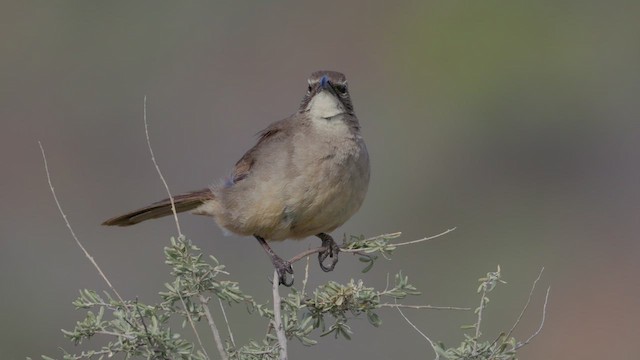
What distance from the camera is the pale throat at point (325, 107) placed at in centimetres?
654

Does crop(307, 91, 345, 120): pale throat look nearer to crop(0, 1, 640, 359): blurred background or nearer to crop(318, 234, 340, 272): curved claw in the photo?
crop(318, 234, 340, 272): curved claw

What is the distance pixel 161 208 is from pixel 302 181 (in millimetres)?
927

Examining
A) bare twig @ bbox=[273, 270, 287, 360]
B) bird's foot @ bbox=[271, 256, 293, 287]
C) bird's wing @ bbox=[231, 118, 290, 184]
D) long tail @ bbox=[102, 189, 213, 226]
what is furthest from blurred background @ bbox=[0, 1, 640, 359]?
bare twig @ bbox=[273, 270, 287, 360]

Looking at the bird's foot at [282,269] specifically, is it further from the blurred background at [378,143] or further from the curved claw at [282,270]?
the blurred background at [378,143]

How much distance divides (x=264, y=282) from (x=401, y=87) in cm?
743

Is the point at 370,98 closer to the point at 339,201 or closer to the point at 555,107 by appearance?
the point at 555,107

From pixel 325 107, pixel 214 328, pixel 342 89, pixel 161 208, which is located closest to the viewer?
pixel 214 328

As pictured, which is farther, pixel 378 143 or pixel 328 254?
pixel 378 143

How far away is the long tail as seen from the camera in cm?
676

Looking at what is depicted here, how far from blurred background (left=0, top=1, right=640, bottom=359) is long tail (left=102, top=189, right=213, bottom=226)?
2.73 metres

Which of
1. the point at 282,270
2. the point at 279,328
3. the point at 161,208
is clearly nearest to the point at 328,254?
the point at 282,270

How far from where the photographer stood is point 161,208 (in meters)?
6.82

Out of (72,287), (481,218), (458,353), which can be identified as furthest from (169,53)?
(458,353)

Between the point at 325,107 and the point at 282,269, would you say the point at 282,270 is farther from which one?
the point at 325,107
